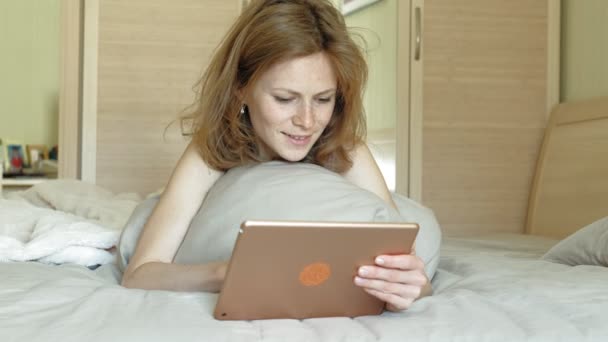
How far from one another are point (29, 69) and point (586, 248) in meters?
2.91

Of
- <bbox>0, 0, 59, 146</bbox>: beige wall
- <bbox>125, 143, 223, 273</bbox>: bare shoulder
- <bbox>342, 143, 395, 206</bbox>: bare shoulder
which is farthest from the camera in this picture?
<bbox>0, 0, 59, 146</bbox>: beige wall

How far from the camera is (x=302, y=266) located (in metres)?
0.87

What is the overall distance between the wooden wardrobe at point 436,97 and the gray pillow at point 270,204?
202 cm

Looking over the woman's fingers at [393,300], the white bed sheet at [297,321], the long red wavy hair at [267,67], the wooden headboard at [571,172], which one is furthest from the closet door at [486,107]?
the woman's fingers at [393,300]

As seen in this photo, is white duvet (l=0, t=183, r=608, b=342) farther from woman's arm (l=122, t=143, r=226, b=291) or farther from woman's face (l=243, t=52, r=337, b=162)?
woman's face (l=243, t=52, r=337, b=162)

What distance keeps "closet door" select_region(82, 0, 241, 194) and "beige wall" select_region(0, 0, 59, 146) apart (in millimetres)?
469

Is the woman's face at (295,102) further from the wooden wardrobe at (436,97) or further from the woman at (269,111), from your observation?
the wooden wardrobe at (436,97)

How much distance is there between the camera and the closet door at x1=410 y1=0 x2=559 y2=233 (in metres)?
3.19

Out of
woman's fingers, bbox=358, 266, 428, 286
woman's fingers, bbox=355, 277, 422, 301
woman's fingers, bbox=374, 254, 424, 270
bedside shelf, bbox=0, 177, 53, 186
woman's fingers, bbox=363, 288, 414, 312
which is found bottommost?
bedside shelf, bbox=0, 177, 53, 186

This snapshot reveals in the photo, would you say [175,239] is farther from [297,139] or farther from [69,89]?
[69,89]

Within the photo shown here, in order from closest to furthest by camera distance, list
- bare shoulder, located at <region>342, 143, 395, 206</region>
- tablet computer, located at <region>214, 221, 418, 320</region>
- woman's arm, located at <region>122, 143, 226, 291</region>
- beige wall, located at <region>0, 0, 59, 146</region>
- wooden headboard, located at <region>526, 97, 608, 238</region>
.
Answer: tablet computer, located at <region>214, 221, 418, 320</region> → woman's arm, located at <region>122, 143, 226, 291</region> → bare shoulder, located at <region>342, 143, 395, 206</region> → wooden headboard, located at <region>526, 97, 608, 238</region> → beige wall, located at <region>0, 0, 59, 146</region>

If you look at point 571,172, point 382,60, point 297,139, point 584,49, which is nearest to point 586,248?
point 297,139

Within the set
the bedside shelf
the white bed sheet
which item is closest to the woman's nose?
the white bed sheet

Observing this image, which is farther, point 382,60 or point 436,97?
point 382,60
